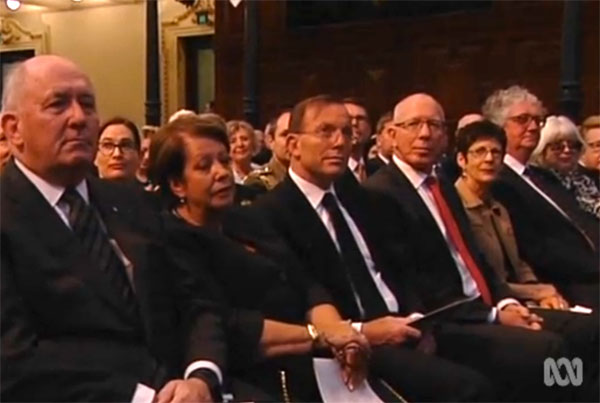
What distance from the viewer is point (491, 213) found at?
352cm

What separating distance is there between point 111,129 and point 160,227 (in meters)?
1.52

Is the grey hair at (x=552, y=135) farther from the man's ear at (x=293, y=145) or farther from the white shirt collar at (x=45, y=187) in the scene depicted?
the white shirt collar at (x=45, y=187)

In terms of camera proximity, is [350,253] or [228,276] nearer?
[228,276]

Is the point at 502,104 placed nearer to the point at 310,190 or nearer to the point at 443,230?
the point at 443,230

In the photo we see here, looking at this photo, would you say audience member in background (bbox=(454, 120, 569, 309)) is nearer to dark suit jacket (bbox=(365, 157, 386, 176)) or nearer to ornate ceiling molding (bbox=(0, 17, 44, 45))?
dark suit jacket (bbox=(365, 157, 386, 176))

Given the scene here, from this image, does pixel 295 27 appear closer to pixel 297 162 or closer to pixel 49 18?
pixel 49 18

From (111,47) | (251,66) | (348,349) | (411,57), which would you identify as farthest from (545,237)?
(111,47)

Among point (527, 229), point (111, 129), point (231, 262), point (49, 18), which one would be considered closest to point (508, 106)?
point (527, 229)

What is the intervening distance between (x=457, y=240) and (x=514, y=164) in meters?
0.63

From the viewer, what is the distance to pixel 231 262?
Answer: 7.93 feet

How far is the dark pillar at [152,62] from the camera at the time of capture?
675cm

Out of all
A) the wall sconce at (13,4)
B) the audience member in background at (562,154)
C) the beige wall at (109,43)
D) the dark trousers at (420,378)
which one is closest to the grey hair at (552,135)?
the audience member in background at (562,154)

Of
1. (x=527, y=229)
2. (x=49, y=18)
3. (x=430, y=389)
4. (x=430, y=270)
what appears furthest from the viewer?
(x=49, y=18)

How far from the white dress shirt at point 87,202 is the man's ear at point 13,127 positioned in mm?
38
